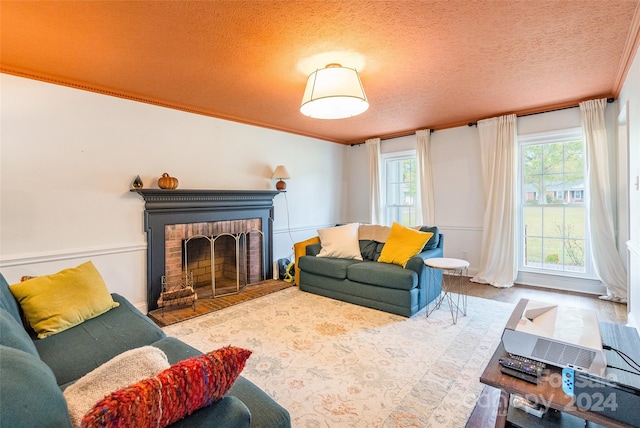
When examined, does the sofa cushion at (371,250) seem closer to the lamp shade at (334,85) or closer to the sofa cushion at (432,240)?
the sofa cushion at (432,240)

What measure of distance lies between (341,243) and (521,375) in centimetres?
279

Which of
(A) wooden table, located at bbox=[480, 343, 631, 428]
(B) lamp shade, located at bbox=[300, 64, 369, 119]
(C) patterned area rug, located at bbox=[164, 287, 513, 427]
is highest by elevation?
(B) lamp shade, located at bbox=[300, 64, 369, 119]

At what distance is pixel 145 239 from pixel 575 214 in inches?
211

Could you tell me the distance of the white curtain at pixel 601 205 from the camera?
139 inches

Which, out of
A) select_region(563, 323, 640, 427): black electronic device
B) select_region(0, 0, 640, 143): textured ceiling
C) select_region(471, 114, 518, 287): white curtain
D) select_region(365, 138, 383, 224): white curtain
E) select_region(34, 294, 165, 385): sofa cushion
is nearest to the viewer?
select_region(563, 323, 640, 427): black electronic device

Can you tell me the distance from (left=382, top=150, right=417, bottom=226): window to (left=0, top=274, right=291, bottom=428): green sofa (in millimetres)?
4547

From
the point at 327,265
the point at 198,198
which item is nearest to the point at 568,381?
the point at 327,265

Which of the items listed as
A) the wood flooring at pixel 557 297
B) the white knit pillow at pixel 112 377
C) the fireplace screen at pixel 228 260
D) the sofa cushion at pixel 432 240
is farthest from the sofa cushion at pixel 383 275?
the white knit pillow at pixel 112 377

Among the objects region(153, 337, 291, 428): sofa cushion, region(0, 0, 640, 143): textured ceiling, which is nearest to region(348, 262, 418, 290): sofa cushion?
region(0, 0, 640, 143): textured ceiling

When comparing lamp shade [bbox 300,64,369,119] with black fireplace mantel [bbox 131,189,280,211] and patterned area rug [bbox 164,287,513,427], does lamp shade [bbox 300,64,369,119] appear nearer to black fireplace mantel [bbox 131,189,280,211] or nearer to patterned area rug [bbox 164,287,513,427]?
black fireplace mantel [bbox 131,189,280,211]

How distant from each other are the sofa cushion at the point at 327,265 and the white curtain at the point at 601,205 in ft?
9.34

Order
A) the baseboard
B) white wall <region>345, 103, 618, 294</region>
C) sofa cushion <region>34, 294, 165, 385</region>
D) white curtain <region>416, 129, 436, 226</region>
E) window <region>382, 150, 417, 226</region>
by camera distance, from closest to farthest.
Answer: sofa cushion <region>34, 294, 165, 385</region>
the baseboard
white wall <region>345, 103, 618, 294</region>
white curtain <region>416, 129, 436, 226</region>
window <region>382, 150, 417, 226</region>

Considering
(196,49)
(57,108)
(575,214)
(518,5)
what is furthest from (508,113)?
(57,108)

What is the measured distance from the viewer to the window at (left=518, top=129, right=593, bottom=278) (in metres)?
3.96
